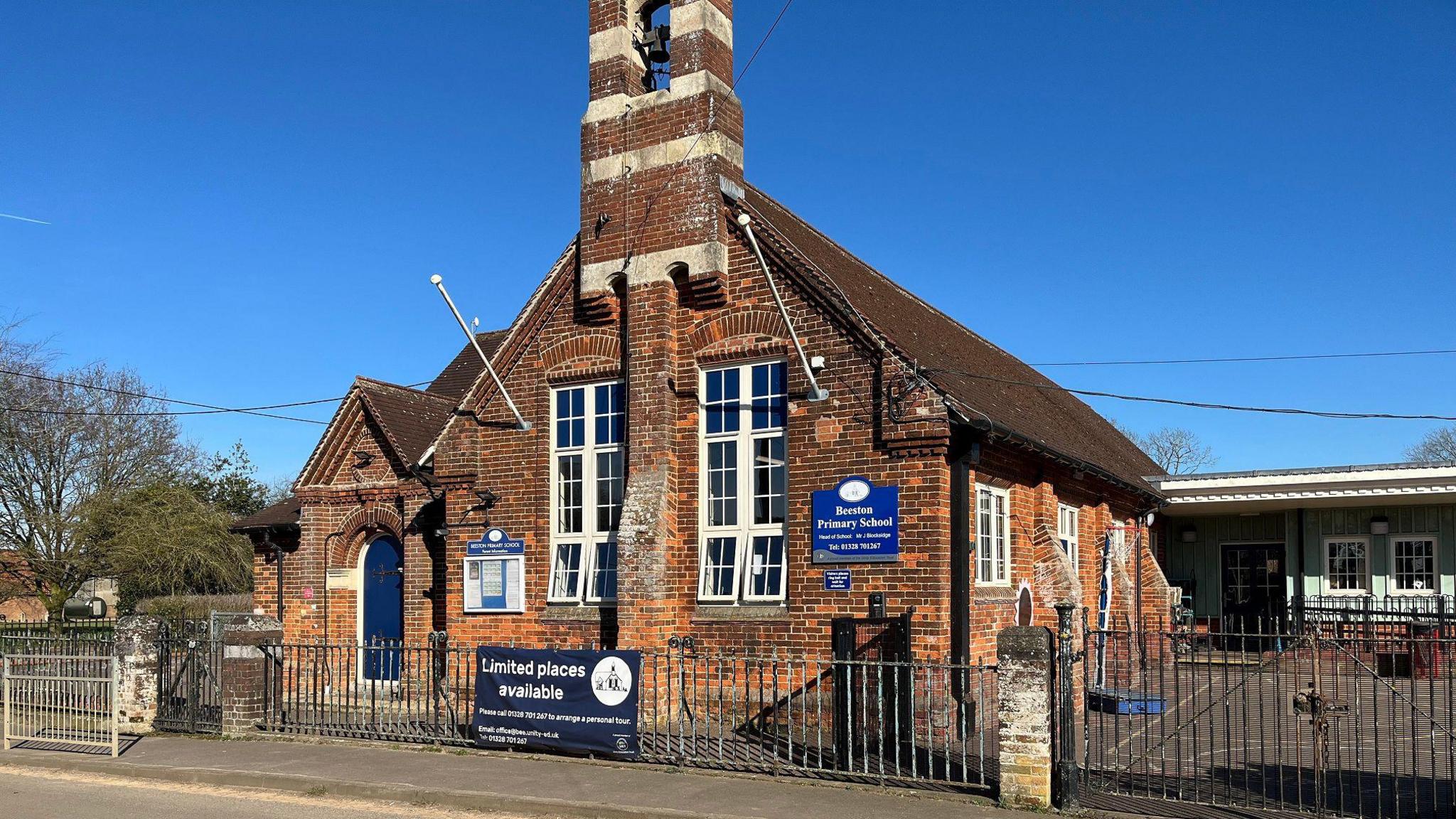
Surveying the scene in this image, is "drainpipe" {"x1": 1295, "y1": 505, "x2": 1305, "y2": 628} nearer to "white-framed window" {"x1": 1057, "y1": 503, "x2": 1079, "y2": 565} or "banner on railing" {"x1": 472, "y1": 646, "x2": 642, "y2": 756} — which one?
"white-framed window" {"x1": 1057, "y1": 503, "x2": 1079, "y2": 565}

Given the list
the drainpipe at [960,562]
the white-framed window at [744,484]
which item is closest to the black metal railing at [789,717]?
the drainpipe at [960,562]

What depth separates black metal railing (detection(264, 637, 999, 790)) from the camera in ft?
37.4

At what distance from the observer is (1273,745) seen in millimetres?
13875

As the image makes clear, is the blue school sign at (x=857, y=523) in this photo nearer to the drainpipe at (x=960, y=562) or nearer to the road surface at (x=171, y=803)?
the drainpipe at (x=960, y=562)

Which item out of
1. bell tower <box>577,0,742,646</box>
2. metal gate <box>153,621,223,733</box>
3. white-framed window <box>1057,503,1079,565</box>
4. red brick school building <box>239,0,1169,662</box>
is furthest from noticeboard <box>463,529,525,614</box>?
white-framed window <box>1057,503,1079,565</box>

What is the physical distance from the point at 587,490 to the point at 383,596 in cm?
534

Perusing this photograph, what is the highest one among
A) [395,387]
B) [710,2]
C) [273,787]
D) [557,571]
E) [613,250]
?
[710,2]

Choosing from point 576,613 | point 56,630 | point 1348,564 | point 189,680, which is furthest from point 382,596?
point 1348,564

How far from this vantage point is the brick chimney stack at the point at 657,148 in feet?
49.9

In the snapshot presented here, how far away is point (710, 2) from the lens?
15750mm

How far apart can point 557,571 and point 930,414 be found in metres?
5.83

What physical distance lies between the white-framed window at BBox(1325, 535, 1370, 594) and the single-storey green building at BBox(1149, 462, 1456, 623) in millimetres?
17

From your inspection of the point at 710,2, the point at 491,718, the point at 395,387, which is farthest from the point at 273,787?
the point at 710,2

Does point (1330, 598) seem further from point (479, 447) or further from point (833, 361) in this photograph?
point (479, 447)
